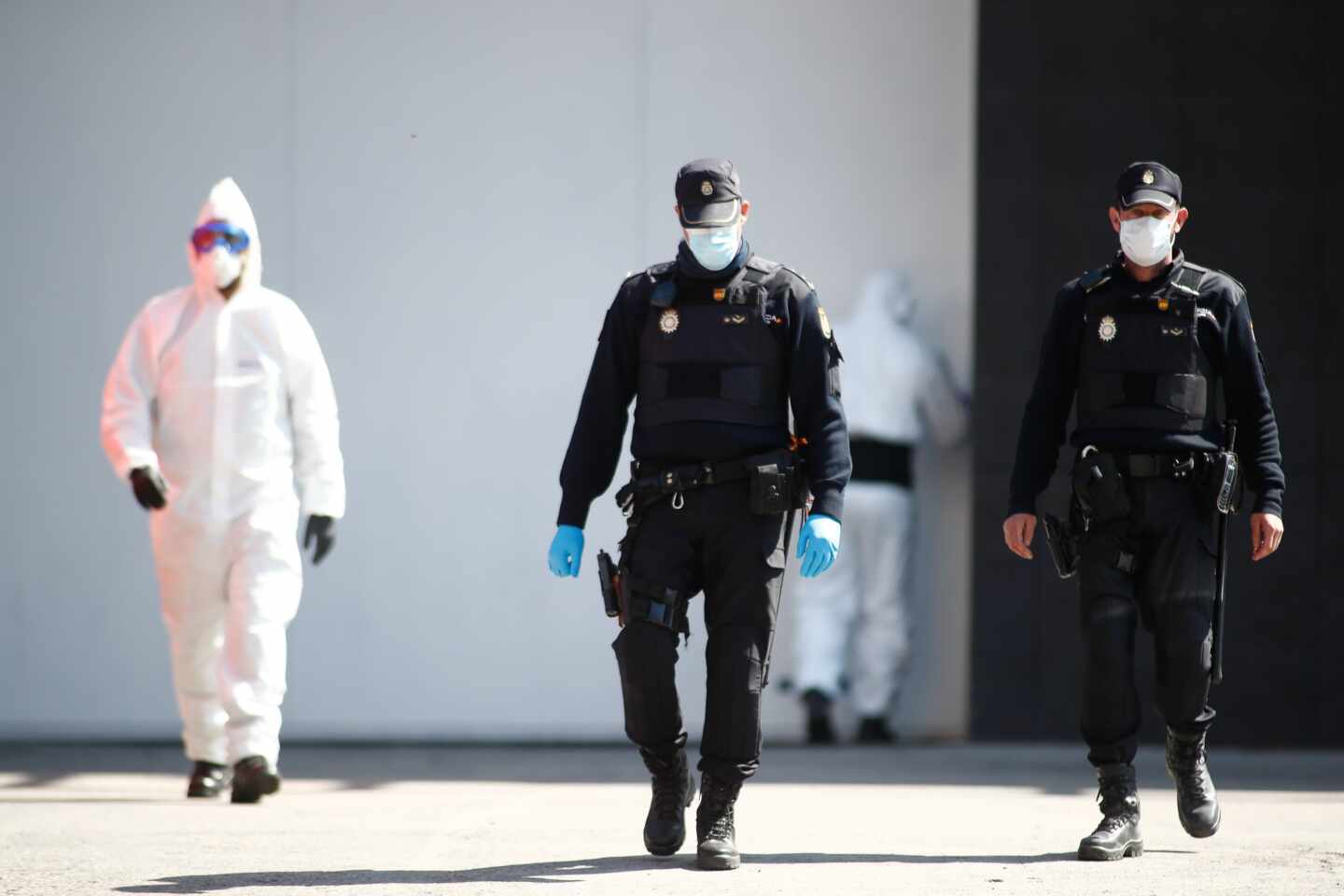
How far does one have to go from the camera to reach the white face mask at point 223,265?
7.64m

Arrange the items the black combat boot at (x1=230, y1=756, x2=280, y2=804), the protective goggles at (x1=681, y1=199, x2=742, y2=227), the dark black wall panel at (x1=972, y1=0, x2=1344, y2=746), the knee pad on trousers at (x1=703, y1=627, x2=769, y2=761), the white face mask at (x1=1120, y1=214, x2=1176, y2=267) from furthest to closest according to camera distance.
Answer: the dark black wall panel at (x1=972, y1=0, x2=1344, y2=746) < the black combat boot at (x1=230, y1=756, x2=280, y2=804) < the white face mask at (x1=1120, y1=214, x2=1176, y2=267) < the protective goggles at (x1=681, y1=199, x2=742, y2=227) < the knee pad on trousers at (x1=703, y1=627, x2=769, y2=761)

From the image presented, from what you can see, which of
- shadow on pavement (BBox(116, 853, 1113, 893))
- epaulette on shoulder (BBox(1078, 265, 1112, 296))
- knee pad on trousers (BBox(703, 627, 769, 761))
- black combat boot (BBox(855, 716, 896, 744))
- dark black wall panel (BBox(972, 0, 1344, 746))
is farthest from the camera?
black combat boot (BBox(855, 716, 896, 744))

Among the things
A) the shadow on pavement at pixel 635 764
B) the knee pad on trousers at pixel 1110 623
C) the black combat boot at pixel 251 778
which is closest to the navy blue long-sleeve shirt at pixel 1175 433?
the knee pad on trousers at pixel 1110 623

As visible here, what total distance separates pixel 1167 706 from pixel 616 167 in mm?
4955

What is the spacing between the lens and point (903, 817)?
713 centimetres

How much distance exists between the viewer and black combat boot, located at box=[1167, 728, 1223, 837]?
6.00m

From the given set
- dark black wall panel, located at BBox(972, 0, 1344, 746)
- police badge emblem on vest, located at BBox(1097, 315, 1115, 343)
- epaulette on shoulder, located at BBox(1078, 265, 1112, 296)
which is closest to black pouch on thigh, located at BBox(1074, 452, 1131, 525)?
police badge emblem on vest, located at BBox(1097, 315, 1115, 343)

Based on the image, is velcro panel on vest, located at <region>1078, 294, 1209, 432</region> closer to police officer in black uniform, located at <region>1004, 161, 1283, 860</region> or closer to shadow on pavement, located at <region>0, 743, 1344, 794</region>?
police officer in black uniform, located at <region>1004, 161, 1283, 860</region>

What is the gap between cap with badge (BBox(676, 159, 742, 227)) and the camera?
19.2ft

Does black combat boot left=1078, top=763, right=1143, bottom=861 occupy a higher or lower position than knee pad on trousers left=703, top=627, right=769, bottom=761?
lower

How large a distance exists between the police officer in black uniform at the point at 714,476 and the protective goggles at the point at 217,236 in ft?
7.17

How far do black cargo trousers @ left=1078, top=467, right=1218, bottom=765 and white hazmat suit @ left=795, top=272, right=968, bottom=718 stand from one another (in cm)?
373

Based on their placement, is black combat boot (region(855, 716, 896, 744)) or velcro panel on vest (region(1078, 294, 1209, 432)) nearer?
velcro panel on vest (region(1078, 294, 1209, 432))

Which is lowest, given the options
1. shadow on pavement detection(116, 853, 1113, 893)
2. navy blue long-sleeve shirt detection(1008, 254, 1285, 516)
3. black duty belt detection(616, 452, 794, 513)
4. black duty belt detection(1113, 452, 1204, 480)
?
shadow on pavement detection(116, 853, 1113, 893)
